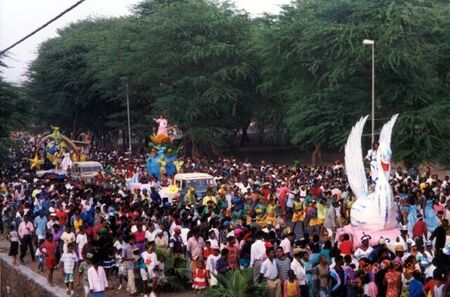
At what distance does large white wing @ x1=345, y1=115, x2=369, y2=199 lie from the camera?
58.9ft

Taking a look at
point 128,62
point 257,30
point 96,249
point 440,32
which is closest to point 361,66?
point 440,32

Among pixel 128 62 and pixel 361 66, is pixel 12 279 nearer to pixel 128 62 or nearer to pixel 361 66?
pixel 361 66

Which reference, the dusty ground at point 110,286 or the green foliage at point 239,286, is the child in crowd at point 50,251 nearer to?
the dusty ground at point 110,286

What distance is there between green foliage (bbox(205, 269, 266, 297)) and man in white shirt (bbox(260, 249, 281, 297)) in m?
0.13

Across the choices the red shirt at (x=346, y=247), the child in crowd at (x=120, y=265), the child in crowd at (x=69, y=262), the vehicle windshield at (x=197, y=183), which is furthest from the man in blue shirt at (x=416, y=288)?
the vehicle windshield at (x=197, y=183)

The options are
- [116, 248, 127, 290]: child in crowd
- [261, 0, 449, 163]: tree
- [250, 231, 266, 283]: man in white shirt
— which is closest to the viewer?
[250, 231, 266, 283]: man in white shirt

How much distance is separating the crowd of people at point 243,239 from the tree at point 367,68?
10764 millimetres

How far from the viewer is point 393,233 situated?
16.6 metres

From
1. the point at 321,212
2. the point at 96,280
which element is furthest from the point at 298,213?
the point at 96,280

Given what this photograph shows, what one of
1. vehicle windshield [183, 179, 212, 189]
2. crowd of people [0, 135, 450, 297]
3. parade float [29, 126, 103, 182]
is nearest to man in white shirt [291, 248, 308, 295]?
crowd of people [0, 135, 450, 297]

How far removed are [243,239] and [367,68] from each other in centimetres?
2451

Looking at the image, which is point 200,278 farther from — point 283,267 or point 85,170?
point 85,170

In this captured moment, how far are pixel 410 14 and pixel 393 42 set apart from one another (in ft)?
5.35

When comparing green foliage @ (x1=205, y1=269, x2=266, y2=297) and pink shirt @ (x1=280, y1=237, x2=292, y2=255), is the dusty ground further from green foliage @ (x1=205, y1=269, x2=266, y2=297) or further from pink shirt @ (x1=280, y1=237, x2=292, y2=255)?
pink shirt @ (x1=280, y1=237, x2=292, y2=255)
